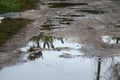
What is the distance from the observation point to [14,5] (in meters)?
19.2

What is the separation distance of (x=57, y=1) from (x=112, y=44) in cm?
1135

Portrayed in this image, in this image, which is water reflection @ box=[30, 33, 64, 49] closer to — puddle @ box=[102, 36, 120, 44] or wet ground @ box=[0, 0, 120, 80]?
wet ground @ box=[0, 0, 120, 80]

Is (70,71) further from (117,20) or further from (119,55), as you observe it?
(117,20)

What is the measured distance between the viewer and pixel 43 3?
Result: 2153 cm

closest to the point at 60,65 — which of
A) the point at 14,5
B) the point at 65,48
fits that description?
the point at 65,48

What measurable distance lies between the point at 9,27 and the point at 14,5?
5657 mm

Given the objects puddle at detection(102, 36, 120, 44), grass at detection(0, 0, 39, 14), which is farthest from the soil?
grass at detection(0, 0, 39, 14)

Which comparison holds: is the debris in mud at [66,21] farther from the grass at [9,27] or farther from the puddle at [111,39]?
the puddle at [111,39]

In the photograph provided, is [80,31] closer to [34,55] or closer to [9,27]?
[9,27]

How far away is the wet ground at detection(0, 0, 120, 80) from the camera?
28.8 ft

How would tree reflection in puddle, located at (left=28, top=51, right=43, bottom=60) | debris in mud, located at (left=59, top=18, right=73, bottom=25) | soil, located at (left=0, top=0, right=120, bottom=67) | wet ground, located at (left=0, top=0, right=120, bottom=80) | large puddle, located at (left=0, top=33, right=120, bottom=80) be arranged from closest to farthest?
large puddle, located at (left=0, top=33, right=120, bottom=80) < wet ground, located at (left=0, top=0, right=120, bottom=80) < tree reflection in puddle, located at (left=28, top=51, right=43, bottom=60) < soil, located at (left=0, top=0, right=120, bottom=67) < debris in mud, located at (left=59, top=18, right=73, bottom=25)

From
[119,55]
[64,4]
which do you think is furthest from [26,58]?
[64,4]

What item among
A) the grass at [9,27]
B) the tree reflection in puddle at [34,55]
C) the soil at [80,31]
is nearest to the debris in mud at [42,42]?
the soil at [80,31]

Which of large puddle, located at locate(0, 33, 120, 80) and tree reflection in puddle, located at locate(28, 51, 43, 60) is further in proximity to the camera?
tree reflection in puddle, located at locate(28, 51, 43, 60)
